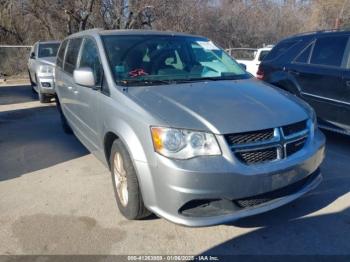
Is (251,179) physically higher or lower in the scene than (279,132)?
lower

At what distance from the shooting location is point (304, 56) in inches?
245

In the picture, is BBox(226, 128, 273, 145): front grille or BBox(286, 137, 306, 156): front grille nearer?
BBox(226, 128, 273, 145): front grille

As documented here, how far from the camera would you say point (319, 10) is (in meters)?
30.0

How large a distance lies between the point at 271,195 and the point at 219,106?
88cm

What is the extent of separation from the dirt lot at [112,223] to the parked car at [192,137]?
0.30 m

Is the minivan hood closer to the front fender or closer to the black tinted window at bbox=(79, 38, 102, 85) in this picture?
the front fender

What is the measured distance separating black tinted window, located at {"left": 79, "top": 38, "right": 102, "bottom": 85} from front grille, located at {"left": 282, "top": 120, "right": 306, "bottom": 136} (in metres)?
1.99

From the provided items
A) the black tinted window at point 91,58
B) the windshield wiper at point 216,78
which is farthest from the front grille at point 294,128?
the black tinted window at point 91,58

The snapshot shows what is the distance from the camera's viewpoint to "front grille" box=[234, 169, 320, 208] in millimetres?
3021

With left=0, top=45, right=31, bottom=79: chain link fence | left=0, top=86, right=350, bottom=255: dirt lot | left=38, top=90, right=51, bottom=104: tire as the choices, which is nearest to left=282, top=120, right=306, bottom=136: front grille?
left=0, top=86, right=350, bottom=255: dirt lot

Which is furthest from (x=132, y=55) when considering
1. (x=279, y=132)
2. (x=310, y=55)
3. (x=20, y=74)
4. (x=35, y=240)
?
(x=20, y=74)

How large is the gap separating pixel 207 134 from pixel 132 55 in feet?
5.24

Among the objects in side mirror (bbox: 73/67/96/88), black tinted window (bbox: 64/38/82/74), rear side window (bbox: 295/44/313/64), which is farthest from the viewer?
rear side window (bbox: 295/44/313/64)

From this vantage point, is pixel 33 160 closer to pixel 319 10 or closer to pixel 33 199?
pixel 33 199
